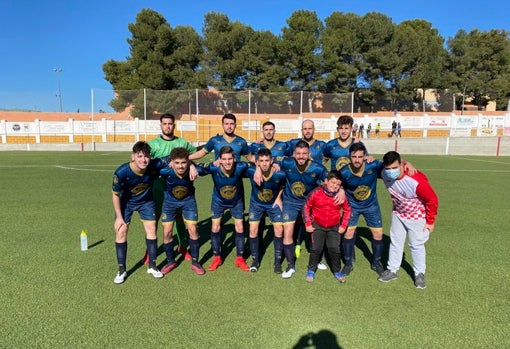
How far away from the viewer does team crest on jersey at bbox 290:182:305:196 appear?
4.82 meters

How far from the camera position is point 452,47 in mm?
55844

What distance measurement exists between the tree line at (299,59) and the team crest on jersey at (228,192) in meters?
41.1

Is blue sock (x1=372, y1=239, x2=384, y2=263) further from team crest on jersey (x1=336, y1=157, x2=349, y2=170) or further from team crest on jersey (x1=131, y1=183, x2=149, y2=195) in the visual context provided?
team crest on jersey (x1=131, y1=183, x2=149, y2=195)

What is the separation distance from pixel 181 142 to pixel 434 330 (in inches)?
163

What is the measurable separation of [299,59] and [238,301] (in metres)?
45.8

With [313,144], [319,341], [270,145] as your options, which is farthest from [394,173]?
[270,145]

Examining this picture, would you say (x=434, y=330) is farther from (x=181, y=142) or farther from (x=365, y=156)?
(x=181, y=142)

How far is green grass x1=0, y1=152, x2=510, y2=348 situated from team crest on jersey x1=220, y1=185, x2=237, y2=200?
103 centimetres

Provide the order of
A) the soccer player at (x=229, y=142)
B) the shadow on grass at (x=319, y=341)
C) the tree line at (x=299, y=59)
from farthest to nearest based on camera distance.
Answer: the tree line at (x=299, y=59), the soccer player at (x=229, y=142), the shadow on grass at (x=319, y=341)

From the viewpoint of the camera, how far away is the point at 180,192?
4.84 metres

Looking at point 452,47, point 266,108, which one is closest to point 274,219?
point 266,108

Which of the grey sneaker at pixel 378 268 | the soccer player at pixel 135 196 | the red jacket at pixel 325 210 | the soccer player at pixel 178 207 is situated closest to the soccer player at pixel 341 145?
the red jacket at pixel 325 210

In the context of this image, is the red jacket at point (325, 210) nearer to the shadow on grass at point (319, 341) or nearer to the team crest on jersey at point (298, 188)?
the team crest on jersey at point (298, 188)

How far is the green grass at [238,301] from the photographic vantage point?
132 inches
